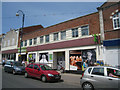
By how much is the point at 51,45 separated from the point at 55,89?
11.6 metres

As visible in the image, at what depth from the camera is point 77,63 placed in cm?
1444

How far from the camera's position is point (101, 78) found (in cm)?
608

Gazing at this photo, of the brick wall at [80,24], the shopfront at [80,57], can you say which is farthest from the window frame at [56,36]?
the shopfront at [80,57]

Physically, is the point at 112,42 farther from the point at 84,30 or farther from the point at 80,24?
the point at 80,24

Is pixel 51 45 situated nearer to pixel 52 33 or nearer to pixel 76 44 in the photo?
pixel 52 33

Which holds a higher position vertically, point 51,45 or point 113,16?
point 113,16

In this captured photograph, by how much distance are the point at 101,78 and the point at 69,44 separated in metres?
9.73

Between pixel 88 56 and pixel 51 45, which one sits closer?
pixel 88 56

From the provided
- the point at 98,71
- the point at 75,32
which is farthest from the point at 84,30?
the point at 98,71

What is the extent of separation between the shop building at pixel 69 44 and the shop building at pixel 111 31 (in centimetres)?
67

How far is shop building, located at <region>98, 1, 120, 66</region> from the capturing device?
37.2 ft

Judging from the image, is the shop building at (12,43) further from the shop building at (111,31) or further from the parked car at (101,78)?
the parked car at (101,78)

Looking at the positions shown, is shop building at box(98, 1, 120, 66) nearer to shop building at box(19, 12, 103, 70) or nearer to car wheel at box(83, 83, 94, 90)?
shop building at box(19, 12, 103, 70)

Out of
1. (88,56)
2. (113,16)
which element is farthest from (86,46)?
(113,16)
